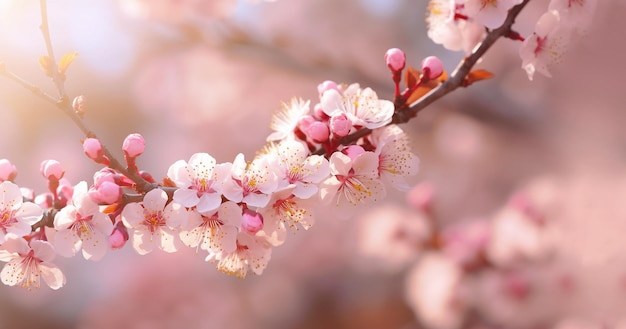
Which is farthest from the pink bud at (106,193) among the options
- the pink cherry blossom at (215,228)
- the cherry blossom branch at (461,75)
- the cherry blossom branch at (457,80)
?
the cherry blossom branch at (461,75)

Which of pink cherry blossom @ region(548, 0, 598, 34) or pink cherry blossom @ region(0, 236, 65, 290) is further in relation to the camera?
pink cherry blossom @ region(548, 0, 598, 34)

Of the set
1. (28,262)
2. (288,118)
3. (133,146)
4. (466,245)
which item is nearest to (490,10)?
(288,118)

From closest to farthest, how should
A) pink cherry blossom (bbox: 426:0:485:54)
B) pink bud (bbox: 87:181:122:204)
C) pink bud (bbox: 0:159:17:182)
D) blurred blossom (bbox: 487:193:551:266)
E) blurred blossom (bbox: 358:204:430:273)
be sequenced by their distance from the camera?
pink bud (bbox: 87:181:122:204), pink bud (bbox: 0:159:17:182), pink cherry blossom (bbox: 426:0:485:54), blurred blossom (bbox: 487:193:551:266), blurred blossom (bbox: 358:204:430:273)

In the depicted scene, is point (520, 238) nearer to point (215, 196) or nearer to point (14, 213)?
point (215, 196)

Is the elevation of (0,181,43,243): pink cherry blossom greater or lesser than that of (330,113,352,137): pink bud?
greater

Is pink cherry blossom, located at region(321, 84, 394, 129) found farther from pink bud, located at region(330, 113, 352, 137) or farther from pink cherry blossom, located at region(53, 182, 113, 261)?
pink cherry blossom, located at region(53, 182, 113, 261)

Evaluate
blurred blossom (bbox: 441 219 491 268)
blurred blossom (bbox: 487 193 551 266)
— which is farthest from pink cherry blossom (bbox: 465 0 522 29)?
blurred blossom (bbox: 441 219 491 268)

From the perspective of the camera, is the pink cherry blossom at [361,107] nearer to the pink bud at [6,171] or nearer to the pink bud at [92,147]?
the pink bud at [92,147]
